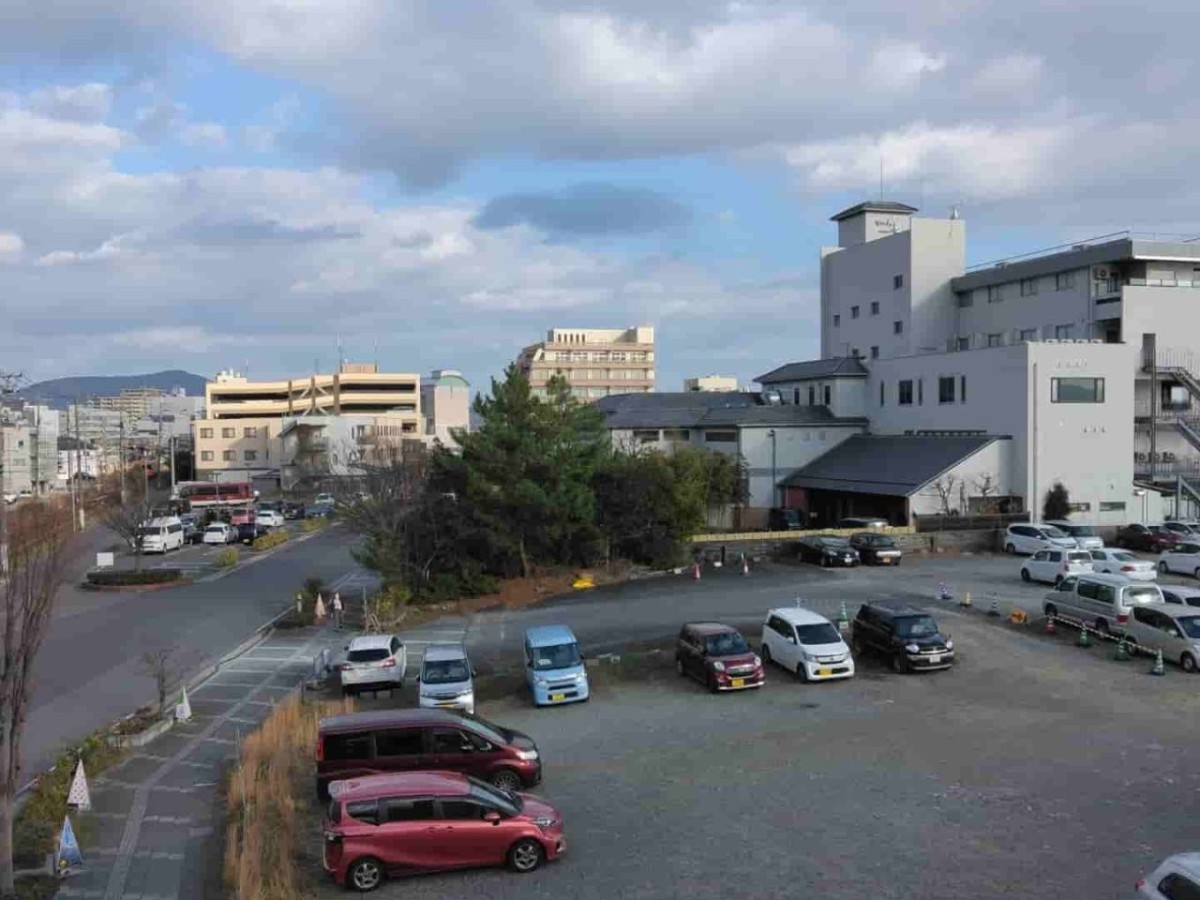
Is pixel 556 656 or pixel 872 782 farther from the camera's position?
pixel 556 656

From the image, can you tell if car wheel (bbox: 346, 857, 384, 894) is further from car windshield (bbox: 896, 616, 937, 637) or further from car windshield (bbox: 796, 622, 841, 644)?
car windshield (bbox: 896, 616, 937, 637)

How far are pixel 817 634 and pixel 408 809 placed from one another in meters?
12.8

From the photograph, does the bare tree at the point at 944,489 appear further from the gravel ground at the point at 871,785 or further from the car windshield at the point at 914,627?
the car windshield at the point at 914,627

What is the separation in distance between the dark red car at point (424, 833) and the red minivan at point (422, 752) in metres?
2.72

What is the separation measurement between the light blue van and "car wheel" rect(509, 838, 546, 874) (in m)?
8.75

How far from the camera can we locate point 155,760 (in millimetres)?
18453

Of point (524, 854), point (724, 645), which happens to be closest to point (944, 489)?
point (724, 645)

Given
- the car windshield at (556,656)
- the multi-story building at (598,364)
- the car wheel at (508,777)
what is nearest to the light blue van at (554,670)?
the car windshield at (556,656)

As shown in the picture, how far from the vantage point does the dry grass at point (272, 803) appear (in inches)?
483

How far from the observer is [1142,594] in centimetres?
2561

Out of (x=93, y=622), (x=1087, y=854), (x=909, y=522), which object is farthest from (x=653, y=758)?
(x=909, y=522)

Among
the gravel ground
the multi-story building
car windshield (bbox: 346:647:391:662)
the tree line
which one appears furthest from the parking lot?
the multi-story building

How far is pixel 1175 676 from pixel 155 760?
68.9 ft

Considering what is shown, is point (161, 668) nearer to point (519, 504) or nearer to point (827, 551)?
point (519, 504)
